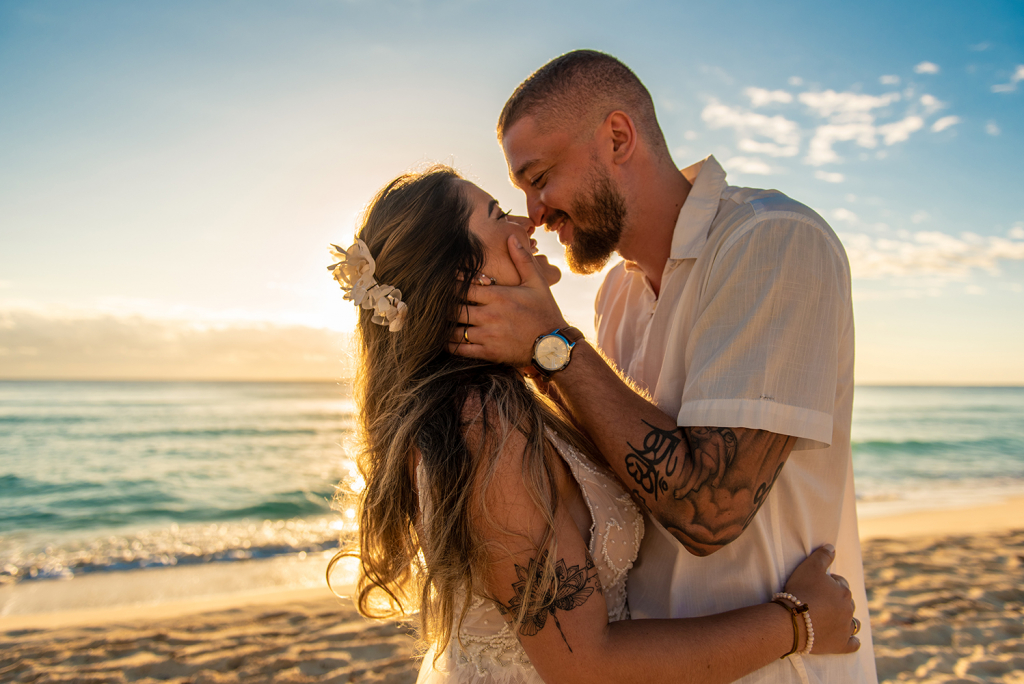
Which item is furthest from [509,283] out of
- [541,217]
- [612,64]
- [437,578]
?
[612,64]

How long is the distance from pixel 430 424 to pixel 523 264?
644mm

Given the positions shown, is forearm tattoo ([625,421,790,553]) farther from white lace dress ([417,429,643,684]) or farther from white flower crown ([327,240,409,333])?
white flower crown ([327,240,409,333])

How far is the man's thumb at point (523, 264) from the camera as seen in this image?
6.35 feet

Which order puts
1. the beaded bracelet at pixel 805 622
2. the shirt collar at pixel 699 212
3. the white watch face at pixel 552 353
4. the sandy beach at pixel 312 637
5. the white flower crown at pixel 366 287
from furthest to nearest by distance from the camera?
the sandy beach at pixel 312 637 → the shirt collar at pixel 699 212 → the white flower crown at pixel 366 287 → the white watch face at pixel 552 353 → the beaded bracelet at pixel 805 622

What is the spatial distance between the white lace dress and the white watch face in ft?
0.71

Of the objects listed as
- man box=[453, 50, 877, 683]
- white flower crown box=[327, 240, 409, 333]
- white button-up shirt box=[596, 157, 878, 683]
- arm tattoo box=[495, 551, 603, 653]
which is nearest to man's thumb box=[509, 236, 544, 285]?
man box=[453, 50, 877, 683]

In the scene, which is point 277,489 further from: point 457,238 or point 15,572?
point 457,238

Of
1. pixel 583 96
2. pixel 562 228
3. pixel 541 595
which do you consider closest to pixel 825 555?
pixel 541 595

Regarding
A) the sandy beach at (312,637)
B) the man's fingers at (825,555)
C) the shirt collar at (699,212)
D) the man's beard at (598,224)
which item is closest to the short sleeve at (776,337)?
the shirt collar at (699,212)

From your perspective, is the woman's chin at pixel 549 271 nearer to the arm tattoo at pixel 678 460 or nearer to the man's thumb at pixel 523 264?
the man's thumb at pixel 523 264

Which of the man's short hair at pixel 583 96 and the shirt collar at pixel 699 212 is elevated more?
the man's short hair at pixel 583 96

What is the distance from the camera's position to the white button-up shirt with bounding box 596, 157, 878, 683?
1.60 metres

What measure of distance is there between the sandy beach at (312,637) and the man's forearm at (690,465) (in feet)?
9.81

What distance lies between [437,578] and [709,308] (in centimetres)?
114
